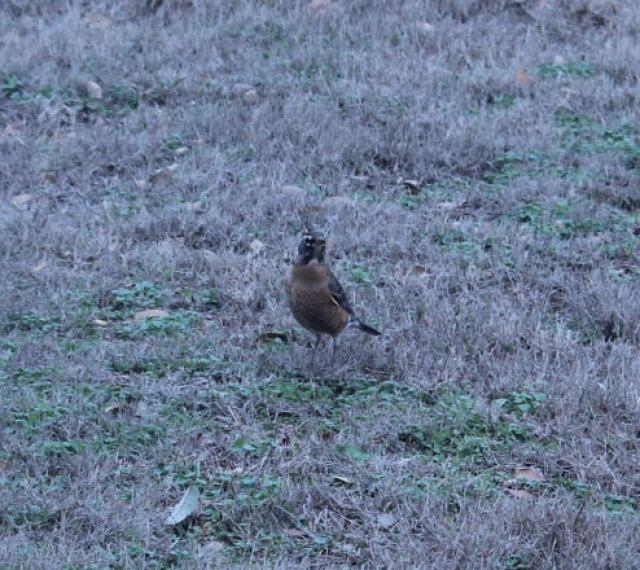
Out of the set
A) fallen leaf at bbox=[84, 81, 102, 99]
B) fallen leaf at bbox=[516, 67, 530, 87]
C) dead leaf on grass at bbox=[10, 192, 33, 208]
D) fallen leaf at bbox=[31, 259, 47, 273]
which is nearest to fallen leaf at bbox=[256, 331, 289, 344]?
fallen leaf at bbox=[31, 259, 47, 273]

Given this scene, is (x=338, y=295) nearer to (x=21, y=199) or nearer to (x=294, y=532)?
(x=294, y=532)

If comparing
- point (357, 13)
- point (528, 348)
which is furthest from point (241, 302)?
point (357, 13)

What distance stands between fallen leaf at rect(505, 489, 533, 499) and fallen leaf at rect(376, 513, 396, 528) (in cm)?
53

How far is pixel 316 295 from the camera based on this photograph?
596 cm

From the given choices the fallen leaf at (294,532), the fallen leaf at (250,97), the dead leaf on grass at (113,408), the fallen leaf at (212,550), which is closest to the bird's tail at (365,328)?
the dead leaf on grass at (113,408)

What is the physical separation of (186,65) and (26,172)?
2.22m

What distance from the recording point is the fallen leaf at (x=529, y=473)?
5.00m

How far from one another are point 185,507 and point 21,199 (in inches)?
151

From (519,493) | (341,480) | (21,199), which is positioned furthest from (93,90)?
(519,493)

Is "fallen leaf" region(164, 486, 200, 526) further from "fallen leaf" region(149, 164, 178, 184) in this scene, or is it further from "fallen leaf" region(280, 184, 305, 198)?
"fallen leaf" region(149, 164, 178, 184)

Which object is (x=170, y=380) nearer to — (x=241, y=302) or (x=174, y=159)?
(x=241, y=302)

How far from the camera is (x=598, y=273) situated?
6875 millimetres

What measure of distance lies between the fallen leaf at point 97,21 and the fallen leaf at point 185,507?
22.6 feet

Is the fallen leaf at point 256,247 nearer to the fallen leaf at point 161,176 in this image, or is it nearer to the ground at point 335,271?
the ground at point 335,271
